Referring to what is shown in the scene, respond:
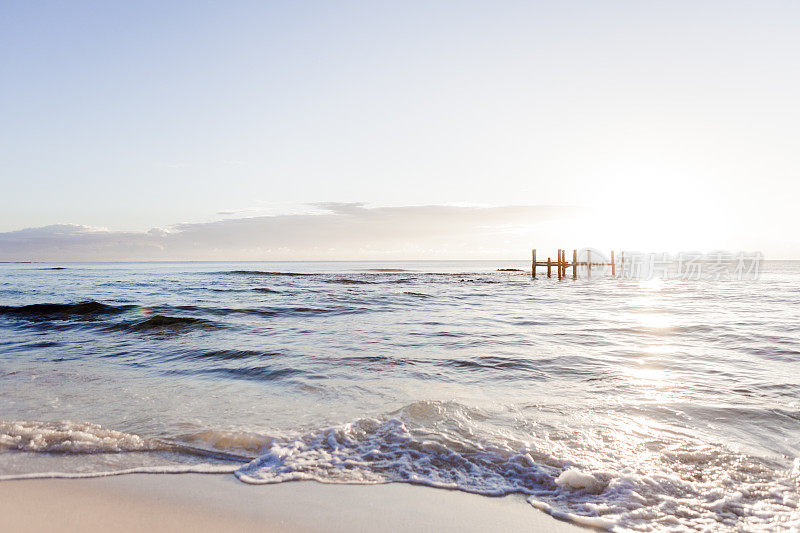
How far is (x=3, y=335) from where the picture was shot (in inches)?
429

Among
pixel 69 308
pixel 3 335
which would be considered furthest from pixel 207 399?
pixel 69 308

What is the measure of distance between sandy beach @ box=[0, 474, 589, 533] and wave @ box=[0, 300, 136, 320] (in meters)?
13.7

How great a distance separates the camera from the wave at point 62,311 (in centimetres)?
1466

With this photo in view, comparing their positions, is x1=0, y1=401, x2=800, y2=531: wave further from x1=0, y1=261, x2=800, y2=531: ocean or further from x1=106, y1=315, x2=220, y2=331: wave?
x1=106, y1=315, x2=220, y2=331: wave

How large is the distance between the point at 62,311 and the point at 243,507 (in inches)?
663

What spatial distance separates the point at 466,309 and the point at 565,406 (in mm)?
11758

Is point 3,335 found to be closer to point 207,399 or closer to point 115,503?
point 207,399

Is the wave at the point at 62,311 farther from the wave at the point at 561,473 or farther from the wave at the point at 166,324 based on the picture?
the wave at the point at 561,473

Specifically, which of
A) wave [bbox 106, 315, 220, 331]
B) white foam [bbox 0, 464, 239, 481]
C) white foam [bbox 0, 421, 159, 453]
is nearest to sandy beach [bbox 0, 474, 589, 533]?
white foam [bbox 0, 464, 239, 481]

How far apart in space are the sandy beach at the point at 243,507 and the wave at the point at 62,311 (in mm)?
13694

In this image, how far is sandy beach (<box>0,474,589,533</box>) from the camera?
263cm

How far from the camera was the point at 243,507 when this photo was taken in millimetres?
2848

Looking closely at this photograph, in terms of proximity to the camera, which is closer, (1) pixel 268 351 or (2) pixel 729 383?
(2) pixel 729 383

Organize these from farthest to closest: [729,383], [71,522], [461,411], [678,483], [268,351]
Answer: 1. [268,351]
2. [729,383]
3. [461,411]
4. [678,483]
5. [71,522]
